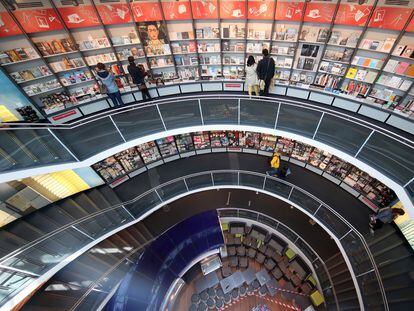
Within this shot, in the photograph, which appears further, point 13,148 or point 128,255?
point 128,255

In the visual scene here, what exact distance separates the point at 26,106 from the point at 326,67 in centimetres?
938

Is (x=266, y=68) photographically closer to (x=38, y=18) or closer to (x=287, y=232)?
(x=287, y=232)

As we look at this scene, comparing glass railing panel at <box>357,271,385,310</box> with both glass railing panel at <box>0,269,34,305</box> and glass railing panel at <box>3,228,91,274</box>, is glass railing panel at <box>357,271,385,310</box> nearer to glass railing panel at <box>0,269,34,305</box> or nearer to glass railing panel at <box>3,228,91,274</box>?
glass railing panel at <box>3,228,91,274</box>

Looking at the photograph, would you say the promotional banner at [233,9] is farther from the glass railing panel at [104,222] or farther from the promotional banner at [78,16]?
the glass railing panel at [104,222]

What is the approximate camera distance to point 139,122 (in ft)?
19.4

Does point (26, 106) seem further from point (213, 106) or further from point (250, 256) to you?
point (250, 256)

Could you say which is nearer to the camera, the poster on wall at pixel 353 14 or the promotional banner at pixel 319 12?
the poster on wall at pixel 353 14

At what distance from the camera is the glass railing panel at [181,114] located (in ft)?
20.1

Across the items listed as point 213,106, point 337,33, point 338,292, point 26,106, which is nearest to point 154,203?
point 213,106

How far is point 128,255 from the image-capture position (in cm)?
620

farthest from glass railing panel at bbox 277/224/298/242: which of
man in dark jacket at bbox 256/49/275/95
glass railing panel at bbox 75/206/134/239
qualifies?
glass railing panel at bbox 75/206/134/239

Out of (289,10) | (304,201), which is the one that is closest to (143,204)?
(304,201)

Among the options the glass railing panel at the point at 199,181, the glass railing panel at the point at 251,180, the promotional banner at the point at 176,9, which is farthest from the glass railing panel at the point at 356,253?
the promotional banner at the point at 176,9

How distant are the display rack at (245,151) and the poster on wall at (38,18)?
3936 millimetres
